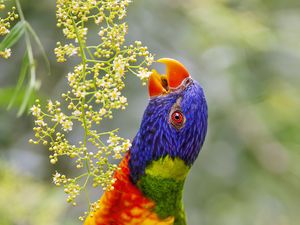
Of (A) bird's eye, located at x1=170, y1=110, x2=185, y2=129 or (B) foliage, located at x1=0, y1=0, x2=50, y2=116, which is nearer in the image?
(B) foliage, located at x1=0, y1=0, x2=50, y2=116

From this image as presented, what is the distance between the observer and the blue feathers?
1.90 meters

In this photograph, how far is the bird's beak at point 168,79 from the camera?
6.14ft

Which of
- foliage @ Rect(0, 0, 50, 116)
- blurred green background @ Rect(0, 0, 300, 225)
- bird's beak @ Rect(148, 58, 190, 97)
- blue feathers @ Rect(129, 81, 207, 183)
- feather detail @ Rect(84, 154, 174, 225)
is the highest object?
foliage @ Rect(0, 0, 50, 116)

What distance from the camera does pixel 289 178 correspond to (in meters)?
3.70

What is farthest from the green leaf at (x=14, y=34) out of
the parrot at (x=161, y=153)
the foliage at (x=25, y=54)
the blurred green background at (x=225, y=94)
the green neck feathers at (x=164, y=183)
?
the blurred green background at (x=225, y=94)

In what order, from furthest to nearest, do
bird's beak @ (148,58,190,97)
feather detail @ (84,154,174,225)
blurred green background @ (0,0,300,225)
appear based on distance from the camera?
1. blurred green background @ (0,0,300,225)
2. feather detail @ (84,154,174,225)
3. bird's beak @ (148,58,190,97)

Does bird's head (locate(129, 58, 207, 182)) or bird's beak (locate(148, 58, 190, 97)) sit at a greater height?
bird's beak (locate(148, 58, 190, 97))

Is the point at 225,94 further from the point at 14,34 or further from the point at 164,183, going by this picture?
the point at 14,34

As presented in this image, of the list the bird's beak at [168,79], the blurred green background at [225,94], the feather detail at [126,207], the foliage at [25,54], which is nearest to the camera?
the foliage at [25,54]

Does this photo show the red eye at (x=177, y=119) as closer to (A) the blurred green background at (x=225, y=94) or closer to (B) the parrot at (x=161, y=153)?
(B) the parrot at (x=161, y=153)

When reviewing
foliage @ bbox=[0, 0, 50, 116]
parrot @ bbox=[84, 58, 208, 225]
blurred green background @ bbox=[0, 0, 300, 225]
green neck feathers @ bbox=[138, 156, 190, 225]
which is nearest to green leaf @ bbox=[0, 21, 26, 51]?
foliage @ bbox=[0, 0, 50, 116]

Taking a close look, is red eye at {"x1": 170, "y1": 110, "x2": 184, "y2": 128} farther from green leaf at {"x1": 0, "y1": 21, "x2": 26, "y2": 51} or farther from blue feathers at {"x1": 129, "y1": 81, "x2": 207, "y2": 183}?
green leaf at {"x1": 0, "y1": 21, "x2": 26, "y2": 51}

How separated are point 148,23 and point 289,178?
126 centimetres

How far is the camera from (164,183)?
1.93 meters
